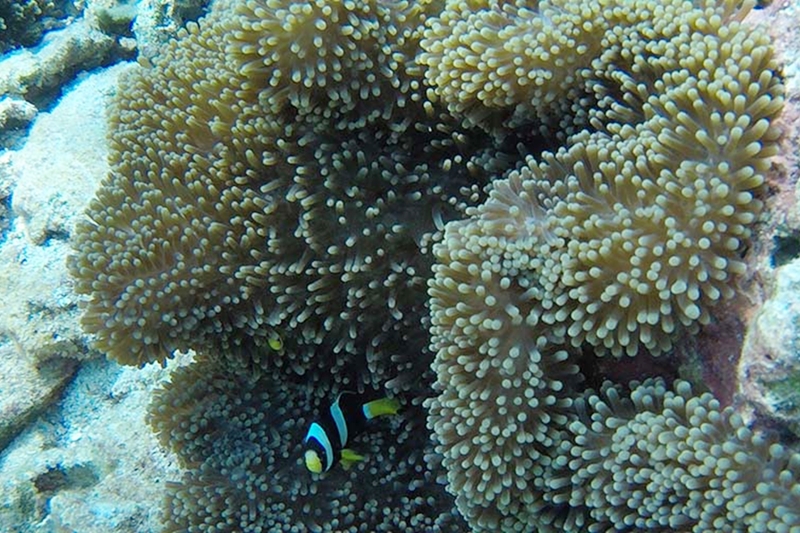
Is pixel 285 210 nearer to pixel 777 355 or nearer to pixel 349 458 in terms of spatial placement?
pixel 349 458

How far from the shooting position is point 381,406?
8.79ft

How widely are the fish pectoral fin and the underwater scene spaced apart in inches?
0.4

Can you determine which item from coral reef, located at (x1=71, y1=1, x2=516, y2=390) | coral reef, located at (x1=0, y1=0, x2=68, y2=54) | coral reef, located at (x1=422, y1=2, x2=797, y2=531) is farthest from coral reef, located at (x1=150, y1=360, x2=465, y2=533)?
coral reef, located at (x1=0, y1=0, x2=68, y2=54)

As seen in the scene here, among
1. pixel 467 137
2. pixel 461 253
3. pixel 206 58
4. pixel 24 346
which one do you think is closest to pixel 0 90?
pixel 24 346

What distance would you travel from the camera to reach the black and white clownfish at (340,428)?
8.55 feet

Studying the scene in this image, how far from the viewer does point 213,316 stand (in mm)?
2531

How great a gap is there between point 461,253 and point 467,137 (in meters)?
0.62

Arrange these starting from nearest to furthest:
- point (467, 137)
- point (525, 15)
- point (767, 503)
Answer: point (767, 503) < point (525, 15) < point (467, 137)

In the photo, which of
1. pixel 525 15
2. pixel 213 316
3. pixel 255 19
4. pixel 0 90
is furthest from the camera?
pixel 0 90

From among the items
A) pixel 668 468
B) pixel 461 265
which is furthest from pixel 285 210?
pixel 668 468

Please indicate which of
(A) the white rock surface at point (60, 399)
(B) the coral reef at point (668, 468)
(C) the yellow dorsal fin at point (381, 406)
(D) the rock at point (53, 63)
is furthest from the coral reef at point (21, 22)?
(B) the coral reef at point (668, 468)

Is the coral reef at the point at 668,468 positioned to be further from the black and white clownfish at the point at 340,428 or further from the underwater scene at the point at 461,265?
the black and white clownfish at the point at 340,428

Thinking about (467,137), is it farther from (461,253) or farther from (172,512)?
(172,512)

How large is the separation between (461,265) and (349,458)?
1170 mm
